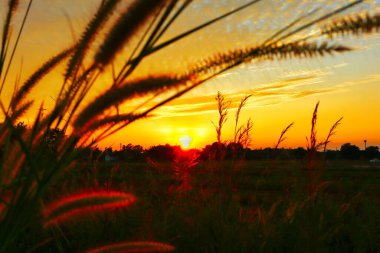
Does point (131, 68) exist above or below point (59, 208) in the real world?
above

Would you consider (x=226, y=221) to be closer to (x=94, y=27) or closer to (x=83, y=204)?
(x=83, y=204)

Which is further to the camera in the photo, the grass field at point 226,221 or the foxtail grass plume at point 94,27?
the grass field at point 226,221

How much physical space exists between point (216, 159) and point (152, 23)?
2456mm

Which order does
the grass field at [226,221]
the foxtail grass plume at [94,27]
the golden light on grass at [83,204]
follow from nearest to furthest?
the foxtail grass plume at [94,27]
the golden light on grass at [83,204]
the grass field at [226,221]

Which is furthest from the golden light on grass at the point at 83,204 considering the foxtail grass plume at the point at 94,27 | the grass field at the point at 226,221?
the grass field at the point at 226,221

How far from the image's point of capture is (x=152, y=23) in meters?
1.09

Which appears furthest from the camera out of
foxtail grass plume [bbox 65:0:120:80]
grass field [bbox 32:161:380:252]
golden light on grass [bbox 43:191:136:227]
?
grass field [bbox 32:161:380:252]

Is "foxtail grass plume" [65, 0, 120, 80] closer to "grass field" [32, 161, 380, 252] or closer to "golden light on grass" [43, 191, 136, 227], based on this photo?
"golden light on grass" [43, 191, 136, 227]

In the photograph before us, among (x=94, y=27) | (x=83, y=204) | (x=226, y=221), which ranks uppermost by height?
(x=94, y=27)

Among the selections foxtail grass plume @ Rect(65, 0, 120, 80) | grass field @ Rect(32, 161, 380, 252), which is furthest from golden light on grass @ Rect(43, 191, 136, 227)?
grass field @ Rect(32, 161, 380, 252)

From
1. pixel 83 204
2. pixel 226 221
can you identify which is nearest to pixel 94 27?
pixel 83 204

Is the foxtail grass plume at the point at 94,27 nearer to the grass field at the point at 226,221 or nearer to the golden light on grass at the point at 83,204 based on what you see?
the golden light on grass at the point at 83,204

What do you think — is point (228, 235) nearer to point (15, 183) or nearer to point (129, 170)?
point (15, 183)

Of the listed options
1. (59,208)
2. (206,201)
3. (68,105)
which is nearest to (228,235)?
(206,201)
